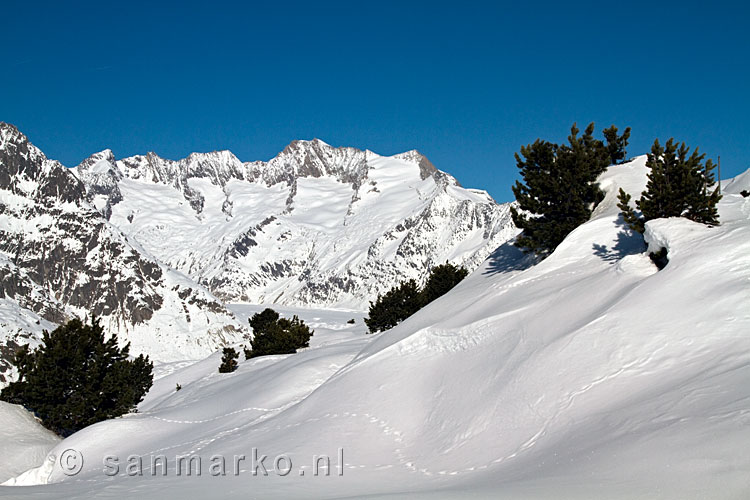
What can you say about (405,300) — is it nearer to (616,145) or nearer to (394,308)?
(394,308)

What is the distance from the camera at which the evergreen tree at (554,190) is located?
30.1m

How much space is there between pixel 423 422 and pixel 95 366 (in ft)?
68.6

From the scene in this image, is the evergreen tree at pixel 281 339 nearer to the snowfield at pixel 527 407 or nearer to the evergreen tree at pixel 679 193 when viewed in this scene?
the snowfield at pixel 527 407

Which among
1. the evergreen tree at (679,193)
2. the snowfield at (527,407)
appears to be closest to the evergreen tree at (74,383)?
the snowfield at (527,407)

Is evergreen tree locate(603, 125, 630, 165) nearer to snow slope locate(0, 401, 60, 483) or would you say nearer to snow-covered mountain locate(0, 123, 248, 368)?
snow slope locate(0, 401, 60, 483)

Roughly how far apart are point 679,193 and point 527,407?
1260 cm

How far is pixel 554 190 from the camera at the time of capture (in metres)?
30.5

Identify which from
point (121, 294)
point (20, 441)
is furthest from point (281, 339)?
point (121, 294)

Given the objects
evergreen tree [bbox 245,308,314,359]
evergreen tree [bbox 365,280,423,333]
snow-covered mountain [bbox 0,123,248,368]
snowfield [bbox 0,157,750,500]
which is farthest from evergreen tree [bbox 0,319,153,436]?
snow-covered mountain [bbox 0,123,248,368]

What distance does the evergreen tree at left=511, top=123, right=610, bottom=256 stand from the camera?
30062mm

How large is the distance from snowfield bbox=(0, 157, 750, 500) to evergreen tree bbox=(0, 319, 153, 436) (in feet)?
20.7

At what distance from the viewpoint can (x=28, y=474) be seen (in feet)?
64.6

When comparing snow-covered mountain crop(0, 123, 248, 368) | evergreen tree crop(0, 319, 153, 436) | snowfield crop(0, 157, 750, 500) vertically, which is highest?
snow-covered mountain crop(0, 123, 248, 368)

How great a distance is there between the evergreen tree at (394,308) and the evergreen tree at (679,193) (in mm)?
27275
